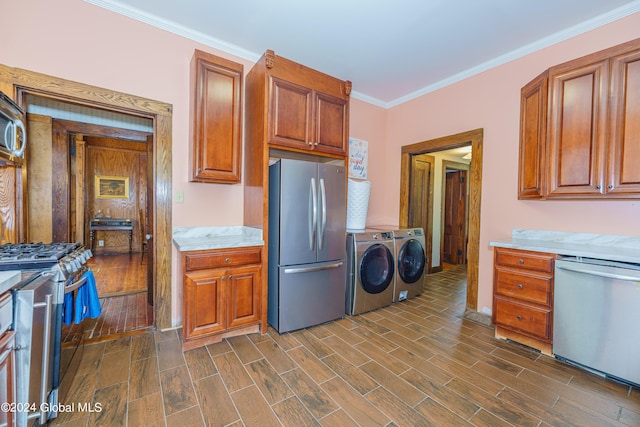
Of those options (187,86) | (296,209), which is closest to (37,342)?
(296,209)

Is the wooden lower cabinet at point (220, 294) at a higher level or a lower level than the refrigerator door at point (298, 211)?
lower

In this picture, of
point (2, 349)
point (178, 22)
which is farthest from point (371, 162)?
point (2, 349)

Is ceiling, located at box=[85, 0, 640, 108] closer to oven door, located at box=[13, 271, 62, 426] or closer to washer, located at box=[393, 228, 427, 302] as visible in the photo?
washer, located at box=[393, 228, 427, 302]

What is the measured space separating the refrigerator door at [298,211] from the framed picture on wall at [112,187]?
5.74m

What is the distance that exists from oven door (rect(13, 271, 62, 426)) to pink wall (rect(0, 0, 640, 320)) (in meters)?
1.11

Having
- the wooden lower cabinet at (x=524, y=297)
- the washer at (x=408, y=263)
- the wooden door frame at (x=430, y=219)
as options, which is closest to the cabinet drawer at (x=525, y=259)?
the wooden lower cabinet at (x=524, y=297)

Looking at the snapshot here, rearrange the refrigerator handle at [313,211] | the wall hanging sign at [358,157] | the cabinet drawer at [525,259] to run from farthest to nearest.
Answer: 1. the wall hanging sign at [358,157]
2. the refrigerator handle at [313,211]
3. the cabinet drawer at [525,259]

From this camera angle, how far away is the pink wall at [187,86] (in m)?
2.04

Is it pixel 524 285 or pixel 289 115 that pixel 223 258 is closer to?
pixel 289 115

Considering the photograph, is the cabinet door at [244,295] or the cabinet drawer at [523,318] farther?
the cabinet door at [244,295]

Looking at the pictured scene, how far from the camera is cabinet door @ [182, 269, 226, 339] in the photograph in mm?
2137

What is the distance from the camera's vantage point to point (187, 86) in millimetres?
2578

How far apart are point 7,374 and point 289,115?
238 centimetres

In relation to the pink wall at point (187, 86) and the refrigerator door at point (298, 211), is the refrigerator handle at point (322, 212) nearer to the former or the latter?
the refrigerator door at point (298, 211)
